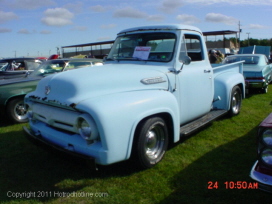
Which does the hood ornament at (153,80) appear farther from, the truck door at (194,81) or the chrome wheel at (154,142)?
the chrome wheel at (154,142)

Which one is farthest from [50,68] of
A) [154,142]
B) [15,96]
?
[154,142]

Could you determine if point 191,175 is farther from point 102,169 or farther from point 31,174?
point 31,174

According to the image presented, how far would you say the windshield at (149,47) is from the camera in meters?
4.19

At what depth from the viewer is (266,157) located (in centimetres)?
229

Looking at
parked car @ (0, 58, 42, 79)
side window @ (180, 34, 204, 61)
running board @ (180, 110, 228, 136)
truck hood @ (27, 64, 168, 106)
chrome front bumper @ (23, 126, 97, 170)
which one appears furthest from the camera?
parked car @ (0, 58, 42, 79)

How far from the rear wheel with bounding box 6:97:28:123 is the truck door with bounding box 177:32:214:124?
3.96 meters

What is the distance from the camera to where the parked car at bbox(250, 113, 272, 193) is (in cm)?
223

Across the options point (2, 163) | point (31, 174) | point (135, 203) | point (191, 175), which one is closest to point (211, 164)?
point (191, 175)

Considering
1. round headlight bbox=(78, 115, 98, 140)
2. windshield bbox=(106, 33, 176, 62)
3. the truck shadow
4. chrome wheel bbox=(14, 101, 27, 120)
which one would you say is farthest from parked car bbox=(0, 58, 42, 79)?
round headlight bbox=(78, 115, 98, 140)

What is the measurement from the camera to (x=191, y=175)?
11.4 ft

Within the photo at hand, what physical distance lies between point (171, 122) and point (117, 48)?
5.87 feet

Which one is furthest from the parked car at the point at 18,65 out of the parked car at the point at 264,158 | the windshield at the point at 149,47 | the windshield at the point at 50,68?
the parked car at the point at 264,158

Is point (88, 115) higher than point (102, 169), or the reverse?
point (88, 115)

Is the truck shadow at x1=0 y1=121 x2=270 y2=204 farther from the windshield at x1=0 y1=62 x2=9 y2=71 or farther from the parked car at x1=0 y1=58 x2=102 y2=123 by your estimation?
the windshield at x1=0 y1=62 x2=9 y2=71
